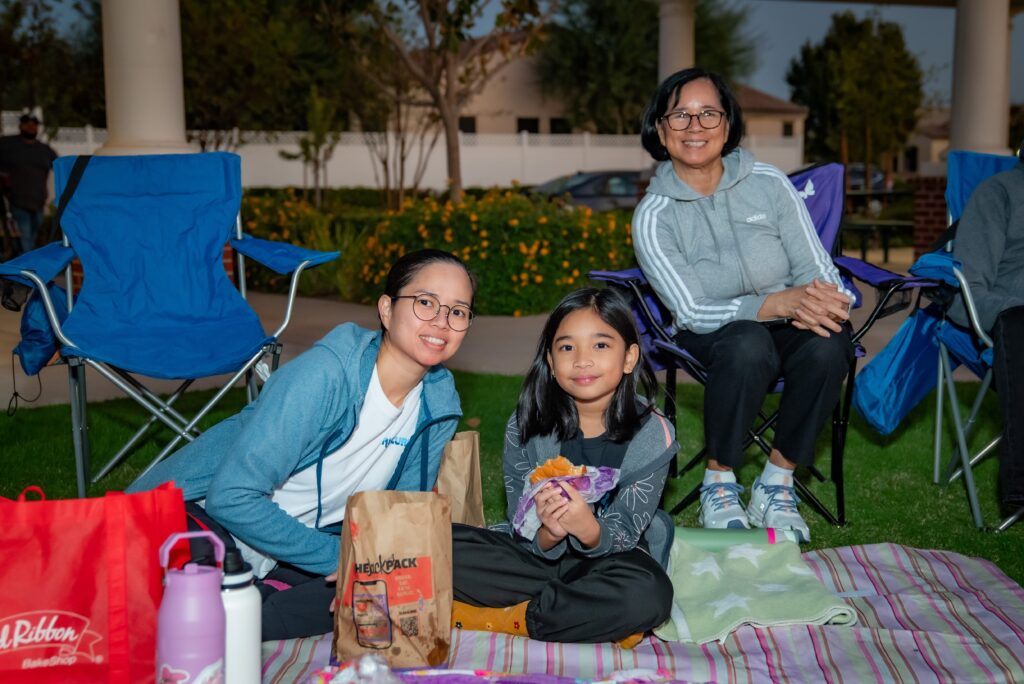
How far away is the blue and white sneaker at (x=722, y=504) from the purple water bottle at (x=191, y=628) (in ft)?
5.63

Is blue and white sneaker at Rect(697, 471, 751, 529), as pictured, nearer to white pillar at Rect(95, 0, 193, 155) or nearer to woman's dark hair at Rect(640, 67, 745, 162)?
woman's dark hair at Rect(640, 67, 745, 162)

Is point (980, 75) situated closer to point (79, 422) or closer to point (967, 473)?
point (967, 473)

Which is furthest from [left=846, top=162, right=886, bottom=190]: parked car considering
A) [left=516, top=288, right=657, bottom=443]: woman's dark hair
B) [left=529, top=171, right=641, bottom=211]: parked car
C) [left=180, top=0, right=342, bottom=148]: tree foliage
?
[left=516, top=288, right=657, bottom=443]: woman's dark hair

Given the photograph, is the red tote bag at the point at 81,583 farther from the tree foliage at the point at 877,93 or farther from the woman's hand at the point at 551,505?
the tree foliage at the point at 877,93

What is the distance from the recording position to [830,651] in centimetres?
242

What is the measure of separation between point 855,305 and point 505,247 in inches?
167

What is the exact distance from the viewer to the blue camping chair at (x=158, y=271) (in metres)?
3.36

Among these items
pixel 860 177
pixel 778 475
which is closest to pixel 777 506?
pixel 778 475

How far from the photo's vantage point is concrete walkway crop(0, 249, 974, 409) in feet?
16.6

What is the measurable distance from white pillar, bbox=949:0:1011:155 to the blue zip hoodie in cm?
810

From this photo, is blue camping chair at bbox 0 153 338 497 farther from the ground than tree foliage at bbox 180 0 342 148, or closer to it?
closer to it

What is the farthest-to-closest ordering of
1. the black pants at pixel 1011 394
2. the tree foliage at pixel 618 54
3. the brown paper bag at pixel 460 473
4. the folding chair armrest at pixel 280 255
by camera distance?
the tree foliage at pixel 618 54 < the folding chair armrest at pixel 280 255 < the black pants at pixel 1011 394 < the brown paper bag at pixel 460 473

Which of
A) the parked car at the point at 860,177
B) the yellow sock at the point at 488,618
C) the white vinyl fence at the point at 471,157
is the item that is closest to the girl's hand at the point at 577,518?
the yellow sock at the point at 488,618

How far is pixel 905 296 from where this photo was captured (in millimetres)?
3355
